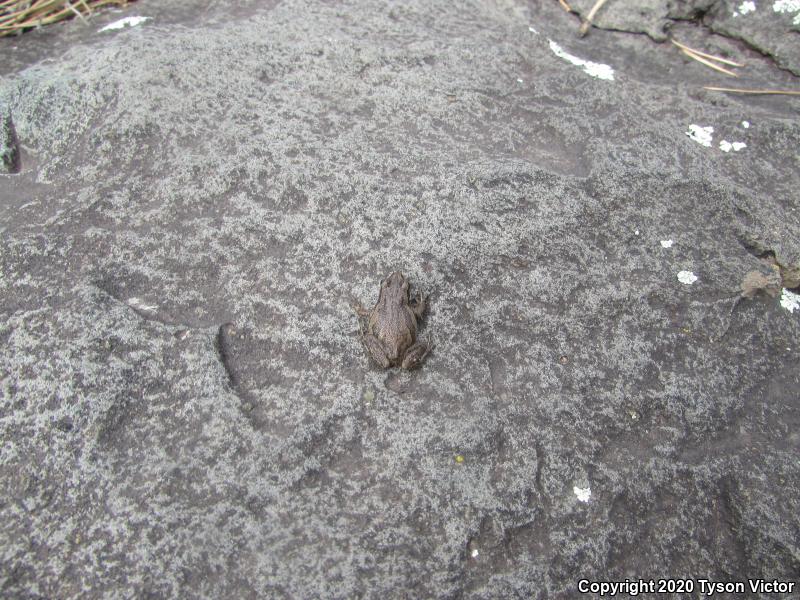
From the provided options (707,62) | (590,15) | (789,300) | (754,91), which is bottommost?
(789,300)

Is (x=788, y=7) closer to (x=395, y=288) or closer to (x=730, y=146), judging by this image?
(x=730, y=146)

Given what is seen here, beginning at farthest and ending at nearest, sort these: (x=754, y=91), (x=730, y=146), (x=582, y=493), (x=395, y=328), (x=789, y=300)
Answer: (x=754, y=91)
(x=730, y=146)
(x=789, y=300)
(x=395, y=328)
(x=582, y=493)

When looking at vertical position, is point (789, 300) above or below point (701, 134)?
below

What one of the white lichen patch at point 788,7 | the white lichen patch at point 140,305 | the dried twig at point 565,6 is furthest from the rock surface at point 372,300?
the dried twig at point 565,6

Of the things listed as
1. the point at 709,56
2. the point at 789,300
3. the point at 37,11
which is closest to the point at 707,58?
the point at 709,56

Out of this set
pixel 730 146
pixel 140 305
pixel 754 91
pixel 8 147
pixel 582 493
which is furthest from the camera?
pixel 754 91

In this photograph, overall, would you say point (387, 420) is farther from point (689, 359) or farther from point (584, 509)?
point (689, 359)
